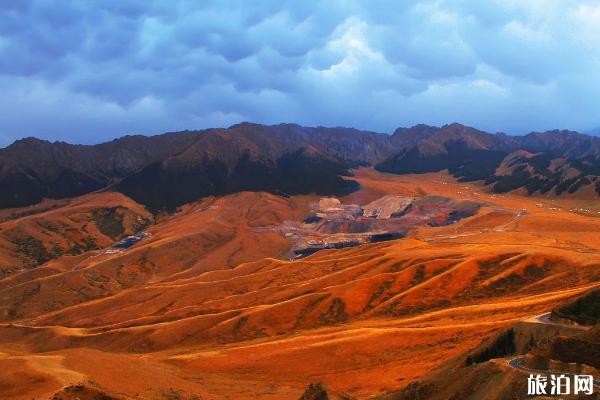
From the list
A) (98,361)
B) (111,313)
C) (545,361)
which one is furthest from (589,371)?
(111,313)

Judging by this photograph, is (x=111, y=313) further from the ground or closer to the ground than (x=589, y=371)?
closer to the ground

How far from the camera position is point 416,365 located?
184 ft

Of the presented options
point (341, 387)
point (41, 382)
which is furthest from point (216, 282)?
point (41, 382)

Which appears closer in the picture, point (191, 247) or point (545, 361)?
point (545, 361)

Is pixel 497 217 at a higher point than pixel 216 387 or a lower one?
higher

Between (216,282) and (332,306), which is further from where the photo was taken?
(216,282)

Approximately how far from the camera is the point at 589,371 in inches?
1243

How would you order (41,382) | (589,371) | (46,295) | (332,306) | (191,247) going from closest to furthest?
(589,371)
(41,382)
(332,306)
(46,295)
(191,247)

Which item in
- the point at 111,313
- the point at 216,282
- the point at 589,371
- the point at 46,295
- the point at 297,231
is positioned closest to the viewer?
the point at 589,371

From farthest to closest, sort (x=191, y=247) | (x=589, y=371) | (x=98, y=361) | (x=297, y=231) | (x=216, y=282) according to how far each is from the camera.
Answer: (x=297, y=231) < (x=191, y=247) < (x=216, y=282) < (x=98, y=361) < (x=589, y=371)

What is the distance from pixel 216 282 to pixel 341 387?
206ft

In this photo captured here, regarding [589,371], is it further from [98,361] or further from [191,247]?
[191,247]

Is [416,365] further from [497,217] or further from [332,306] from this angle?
[497,217]

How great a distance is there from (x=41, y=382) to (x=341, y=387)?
24.9 m
